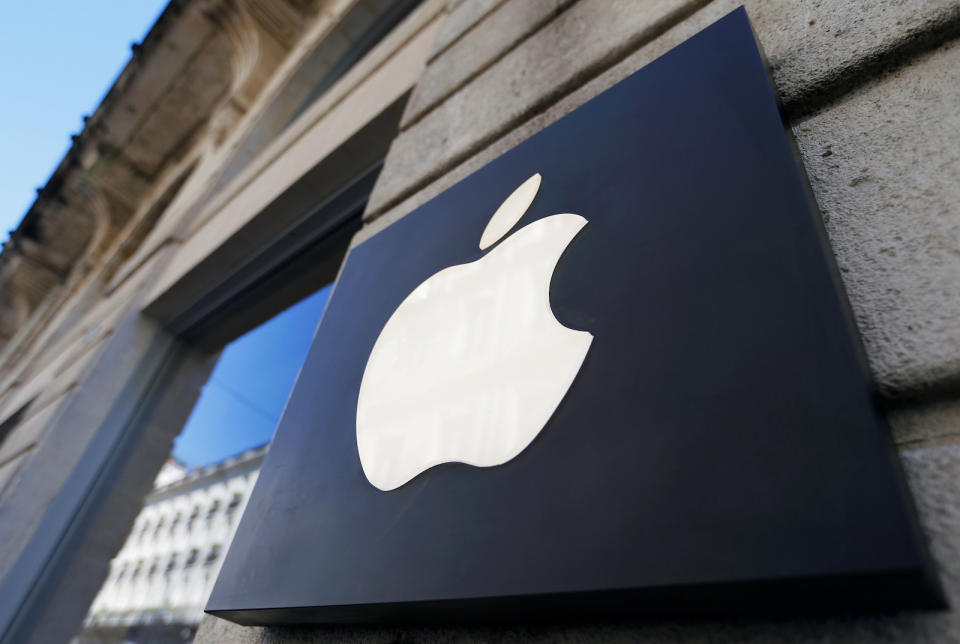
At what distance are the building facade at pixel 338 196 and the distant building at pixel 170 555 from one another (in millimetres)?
155

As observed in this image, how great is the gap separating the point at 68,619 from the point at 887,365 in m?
3.42

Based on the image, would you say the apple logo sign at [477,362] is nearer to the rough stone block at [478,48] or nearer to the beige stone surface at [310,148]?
the rough stone block at [478,48]

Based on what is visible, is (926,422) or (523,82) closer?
(926,422)

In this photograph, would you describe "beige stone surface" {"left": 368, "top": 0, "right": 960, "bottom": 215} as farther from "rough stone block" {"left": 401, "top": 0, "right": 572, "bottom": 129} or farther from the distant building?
the distant building

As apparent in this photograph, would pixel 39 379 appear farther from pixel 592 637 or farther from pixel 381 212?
pixel 592 637

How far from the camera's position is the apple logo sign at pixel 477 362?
739mm

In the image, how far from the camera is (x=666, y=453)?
572 millimetres

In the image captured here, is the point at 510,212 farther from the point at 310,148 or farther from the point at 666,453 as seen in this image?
the point at 310,148

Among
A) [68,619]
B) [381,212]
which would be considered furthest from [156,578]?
[381,212]

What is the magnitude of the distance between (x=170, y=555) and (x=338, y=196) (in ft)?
7.53

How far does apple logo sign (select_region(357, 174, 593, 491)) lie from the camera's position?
739mm

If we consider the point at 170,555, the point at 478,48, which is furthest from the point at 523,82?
the point at 170,555

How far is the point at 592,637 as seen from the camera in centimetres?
58

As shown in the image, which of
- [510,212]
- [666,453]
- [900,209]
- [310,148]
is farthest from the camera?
[310,148]
